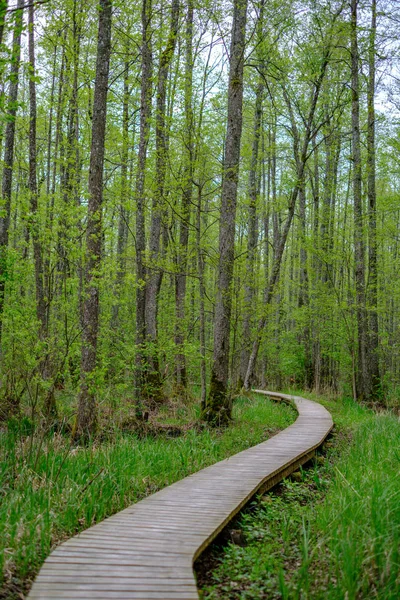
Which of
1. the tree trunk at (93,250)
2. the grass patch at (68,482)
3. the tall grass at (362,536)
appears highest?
the tree trunk at (93,250)

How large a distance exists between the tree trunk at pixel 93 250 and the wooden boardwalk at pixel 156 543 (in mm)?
2603

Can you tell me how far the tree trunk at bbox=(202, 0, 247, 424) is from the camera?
9438 mm

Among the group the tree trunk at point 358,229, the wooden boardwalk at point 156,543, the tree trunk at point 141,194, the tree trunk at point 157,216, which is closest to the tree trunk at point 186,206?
the tree trunk at point 157,216

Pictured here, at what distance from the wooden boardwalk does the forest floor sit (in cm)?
24

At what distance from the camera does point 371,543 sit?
339 cm

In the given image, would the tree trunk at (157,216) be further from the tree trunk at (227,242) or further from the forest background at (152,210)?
the tree trunk at (227,242)

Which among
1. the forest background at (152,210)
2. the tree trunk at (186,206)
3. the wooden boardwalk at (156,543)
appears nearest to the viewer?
the wooden boardwalk at (156,543)

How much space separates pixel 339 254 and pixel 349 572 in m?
13.8

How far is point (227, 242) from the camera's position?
380 inches

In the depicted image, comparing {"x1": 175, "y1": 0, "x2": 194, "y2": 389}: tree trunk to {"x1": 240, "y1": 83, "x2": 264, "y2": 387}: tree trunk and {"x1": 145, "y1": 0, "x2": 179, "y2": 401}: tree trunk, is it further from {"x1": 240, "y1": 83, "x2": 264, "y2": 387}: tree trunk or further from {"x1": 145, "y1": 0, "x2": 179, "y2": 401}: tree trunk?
{"x1": 240, "y1": 83, "x2": 264, "y2": 387}: tree trunk

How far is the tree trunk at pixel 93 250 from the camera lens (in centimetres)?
802

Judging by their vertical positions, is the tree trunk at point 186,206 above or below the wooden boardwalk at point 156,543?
above

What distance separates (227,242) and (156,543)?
6700 millimetres

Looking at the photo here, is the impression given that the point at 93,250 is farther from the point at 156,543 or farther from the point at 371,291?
the point at 371,291
